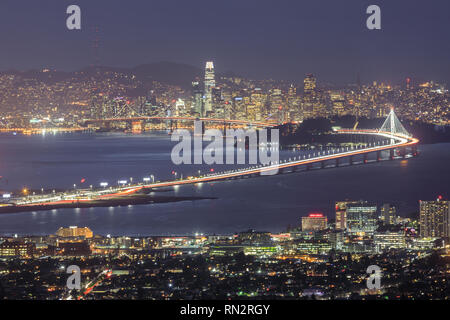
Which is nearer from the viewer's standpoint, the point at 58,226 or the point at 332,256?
the point at 332,256

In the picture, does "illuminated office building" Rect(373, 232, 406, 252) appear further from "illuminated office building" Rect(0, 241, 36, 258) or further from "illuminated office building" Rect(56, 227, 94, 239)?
"illuminated office building" Rect(0, 241, 36, 258)

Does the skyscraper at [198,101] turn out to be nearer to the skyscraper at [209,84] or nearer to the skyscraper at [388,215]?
the skyscraper at [209,84]

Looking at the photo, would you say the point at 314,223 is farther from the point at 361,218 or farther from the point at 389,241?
the point at 389,241

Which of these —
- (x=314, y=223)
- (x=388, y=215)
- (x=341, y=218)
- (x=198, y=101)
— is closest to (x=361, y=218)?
(x=341, y=218)
